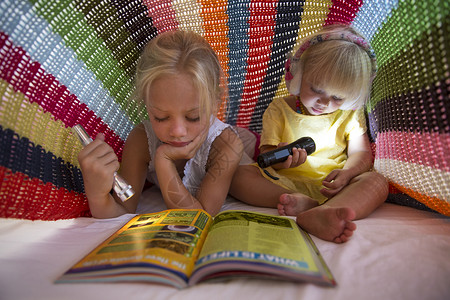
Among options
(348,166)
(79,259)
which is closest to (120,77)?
(79,259)

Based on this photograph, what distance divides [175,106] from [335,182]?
1.40 ft

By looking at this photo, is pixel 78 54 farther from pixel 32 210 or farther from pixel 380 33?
pixel 380 33

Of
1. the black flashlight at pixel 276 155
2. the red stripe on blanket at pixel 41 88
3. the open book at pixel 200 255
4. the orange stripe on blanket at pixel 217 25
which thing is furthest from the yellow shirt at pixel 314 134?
the red stripe on blanket at pixel 41 88

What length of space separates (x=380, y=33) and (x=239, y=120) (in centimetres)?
51

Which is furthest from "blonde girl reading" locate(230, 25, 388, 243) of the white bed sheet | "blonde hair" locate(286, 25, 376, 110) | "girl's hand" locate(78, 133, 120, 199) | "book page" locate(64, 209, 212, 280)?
"girl's hand" locate(78, 133, 120, 199)

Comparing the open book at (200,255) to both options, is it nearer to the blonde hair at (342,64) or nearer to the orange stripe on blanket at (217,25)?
the blonde hair at (342,64)

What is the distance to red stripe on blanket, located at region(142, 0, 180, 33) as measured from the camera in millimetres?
864

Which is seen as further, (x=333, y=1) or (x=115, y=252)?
(x=333, y=1)

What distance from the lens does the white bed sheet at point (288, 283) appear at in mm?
424

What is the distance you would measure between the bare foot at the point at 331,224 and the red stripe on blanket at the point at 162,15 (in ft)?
2.10

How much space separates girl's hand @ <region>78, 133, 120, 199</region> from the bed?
66 mm

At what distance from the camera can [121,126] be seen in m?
0.92

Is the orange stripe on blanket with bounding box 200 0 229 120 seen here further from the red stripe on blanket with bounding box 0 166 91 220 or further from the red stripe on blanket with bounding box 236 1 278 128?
the red stripe on blanket with bounding box 0 166 91 220

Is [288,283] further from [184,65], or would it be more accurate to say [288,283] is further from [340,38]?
[340,38]
